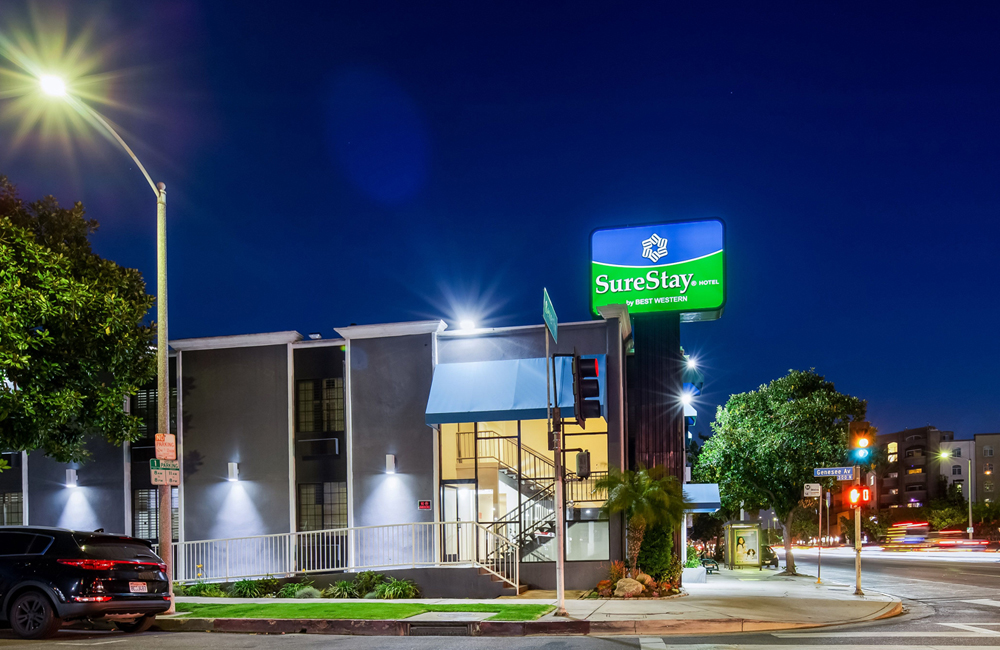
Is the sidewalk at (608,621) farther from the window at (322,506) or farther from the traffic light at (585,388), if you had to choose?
the window at (322,506)

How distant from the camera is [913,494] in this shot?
114750 mm

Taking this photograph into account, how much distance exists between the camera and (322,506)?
21.7 metres

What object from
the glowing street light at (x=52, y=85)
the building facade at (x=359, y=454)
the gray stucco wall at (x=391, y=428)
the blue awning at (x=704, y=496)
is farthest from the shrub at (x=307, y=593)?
the blue awning at (x=704, y=496)

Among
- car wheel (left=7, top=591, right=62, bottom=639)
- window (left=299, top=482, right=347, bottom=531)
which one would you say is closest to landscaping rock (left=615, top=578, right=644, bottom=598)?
window (left=299, top=482, right=347, bottom=531)

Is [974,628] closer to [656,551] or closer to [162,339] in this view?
[656,551]

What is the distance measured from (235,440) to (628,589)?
11133mm

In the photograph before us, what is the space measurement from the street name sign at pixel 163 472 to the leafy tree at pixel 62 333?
173 inches

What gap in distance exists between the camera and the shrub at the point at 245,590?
60.9ft

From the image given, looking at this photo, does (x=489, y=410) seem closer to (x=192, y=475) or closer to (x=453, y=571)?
(x=453, y=571)

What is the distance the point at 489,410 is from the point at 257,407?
22.9 feet

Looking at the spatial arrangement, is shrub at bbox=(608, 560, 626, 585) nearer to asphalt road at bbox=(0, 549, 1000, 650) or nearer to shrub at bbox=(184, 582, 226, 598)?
asphalt road at bbox=(0, 549, 1000, 650)

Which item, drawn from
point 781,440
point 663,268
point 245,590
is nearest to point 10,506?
point 245,590

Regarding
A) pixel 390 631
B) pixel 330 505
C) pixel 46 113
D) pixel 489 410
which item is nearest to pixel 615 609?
pixel 390 631

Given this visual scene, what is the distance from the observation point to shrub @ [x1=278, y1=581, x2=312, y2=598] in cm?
1816
